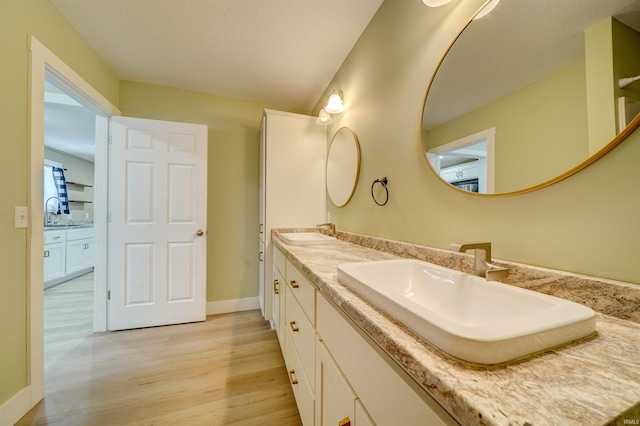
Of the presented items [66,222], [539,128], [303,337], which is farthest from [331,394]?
[66,222]

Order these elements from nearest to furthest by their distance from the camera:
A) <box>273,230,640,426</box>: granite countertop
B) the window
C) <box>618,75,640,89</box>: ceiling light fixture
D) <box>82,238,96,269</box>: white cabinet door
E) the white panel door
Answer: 1. <box>273,230,640,426</box>: granite countertop
2. <box>618,75,640,89</box>: ceiling light fixture
3. the white panel door
4. <box>82,238,96,269</box>: white cabinet door
5. the window

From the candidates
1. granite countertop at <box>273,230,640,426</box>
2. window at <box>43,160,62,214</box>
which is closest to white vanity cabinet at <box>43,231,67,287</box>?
window at <box>43,160,62,214</box>

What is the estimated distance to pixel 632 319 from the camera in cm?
48

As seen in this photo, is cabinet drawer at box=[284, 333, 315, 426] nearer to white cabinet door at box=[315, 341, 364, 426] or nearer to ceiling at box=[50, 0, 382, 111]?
white cabinet door at box=[315, 341, 364, 426]

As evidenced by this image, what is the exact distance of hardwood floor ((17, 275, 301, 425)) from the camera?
117cm

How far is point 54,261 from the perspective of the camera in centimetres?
331

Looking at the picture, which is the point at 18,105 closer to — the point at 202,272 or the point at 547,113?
the point at 202,272

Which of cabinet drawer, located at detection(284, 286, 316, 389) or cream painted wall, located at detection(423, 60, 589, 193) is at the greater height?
cream painted wall, located at detection(423, 60, 589, 193)

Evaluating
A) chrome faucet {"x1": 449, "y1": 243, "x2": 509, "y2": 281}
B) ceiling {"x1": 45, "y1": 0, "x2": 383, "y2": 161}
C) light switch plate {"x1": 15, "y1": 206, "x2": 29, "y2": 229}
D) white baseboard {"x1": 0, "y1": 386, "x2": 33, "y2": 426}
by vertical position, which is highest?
ceiling {"x1": 45, "y1": 0, "x2": 383, "y2": 161}

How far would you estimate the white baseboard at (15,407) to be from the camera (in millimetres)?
1074

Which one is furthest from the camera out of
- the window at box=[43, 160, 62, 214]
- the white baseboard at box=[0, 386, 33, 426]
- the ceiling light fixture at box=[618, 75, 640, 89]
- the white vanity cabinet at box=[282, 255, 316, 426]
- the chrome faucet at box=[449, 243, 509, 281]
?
the window at box=[43, 160, 62, 214]

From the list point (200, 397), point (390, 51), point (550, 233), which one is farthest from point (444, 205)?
point (200, 397)

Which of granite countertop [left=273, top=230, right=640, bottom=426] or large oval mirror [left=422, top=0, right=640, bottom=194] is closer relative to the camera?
granite countertop [left=273, top=230, right=640, bottom=426]

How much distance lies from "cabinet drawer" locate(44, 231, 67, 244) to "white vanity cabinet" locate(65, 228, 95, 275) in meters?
0.10
